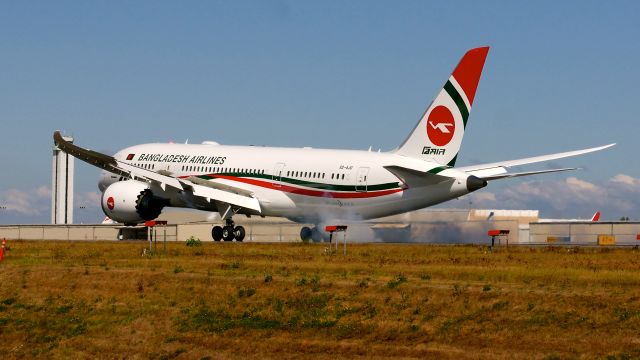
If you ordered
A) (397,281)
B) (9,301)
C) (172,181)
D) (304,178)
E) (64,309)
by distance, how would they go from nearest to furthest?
(397,281), (64,309), (9,301), (304,178), (172,181)

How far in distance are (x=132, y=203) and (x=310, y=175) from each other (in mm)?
11187

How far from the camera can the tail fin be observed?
62.8 m

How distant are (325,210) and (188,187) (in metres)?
8.35

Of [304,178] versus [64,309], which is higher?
[304,178]

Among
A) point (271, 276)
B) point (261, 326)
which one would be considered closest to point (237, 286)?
point (271, 276)

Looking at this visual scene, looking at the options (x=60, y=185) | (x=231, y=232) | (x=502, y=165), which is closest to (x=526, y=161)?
(x=502, y=165)

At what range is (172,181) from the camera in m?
67.8

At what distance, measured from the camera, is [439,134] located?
63.8 metres

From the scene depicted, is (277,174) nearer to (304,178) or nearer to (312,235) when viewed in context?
(304,178)

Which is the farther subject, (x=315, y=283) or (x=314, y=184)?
(x=314, y=184)

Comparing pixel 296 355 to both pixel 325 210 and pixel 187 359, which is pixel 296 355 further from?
pixel 325 210

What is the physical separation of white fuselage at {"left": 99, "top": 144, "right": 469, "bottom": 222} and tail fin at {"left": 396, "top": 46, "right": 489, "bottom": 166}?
991 mm

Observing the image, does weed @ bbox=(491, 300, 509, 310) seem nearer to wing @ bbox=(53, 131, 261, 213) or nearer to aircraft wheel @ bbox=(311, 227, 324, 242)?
wing @ bbox=(53, 131, 261, 213)

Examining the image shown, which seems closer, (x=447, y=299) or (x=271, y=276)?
(x=447, y=299)
